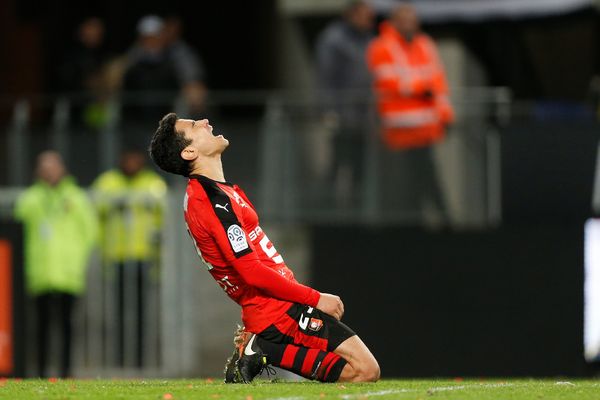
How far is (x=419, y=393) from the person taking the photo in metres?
9.81

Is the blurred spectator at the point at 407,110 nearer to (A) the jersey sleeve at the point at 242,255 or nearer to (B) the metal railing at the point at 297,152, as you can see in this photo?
(B) the metal railing at the point at 297,152

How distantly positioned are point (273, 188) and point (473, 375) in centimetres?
291

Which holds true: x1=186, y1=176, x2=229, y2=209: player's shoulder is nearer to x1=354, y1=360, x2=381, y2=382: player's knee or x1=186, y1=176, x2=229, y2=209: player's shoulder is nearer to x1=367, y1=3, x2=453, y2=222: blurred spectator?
x1=354, y1=360, x2=381, y2=382: player's knee

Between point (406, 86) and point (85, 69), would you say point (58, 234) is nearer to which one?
point (85, 69)

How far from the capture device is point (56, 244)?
1681 centimetres

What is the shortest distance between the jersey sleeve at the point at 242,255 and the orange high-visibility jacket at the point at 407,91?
6.42 meters

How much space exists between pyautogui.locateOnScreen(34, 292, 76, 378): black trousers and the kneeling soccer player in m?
6.38

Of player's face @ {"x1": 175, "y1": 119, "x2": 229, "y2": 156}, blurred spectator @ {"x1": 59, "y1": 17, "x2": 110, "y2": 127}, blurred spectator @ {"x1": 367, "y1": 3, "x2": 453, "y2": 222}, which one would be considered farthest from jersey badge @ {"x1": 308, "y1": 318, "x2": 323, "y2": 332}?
blurred spectator @ {"x1": 59, "y1": 17, "x2": 110, "y2": 127}

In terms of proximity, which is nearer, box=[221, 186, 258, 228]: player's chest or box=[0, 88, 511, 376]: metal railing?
box=[221, 186, 258, 228]: player's chest

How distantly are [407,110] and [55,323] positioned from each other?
4.45 metres

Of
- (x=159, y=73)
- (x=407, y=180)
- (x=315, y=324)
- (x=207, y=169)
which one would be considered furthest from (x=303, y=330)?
(x=159, y=73)

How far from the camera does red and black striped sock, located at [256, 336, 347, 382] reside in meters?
10.5

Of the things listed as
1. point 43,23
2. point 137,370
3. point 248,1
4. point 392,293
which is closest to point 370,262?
point 392,293

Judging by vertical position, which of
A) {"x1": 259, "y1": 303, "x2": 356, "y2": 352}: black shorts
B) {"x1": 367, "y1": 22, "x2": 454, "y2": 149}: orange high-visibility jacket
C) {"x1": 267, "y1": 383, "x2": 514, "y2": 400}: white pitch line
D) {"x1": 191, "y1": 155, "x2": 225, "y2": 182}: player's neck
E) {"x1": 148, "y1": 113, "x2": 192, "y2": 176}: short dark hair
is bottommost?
{"x1": 267, "y1": 383, "x2": 514, "y2": 400}: white pitch line
